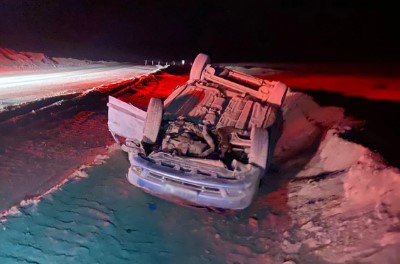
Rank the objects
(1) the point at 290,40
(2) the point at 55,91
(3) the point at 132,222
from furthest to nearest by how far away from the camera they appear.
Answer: (1) the point at 290,40 < (2) the point at 55,91 < (3) the point at 132,222

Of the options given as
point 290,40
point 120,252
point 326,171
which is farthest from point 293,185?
point 290,40

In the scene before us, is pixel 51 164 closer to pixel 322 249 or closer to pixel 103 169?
pixel 103 169

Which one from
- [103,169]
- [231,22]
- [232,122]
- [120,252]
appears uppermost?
[231,22]

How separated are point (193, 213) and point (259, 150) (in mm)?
1311

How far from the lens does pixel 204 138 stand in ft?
20.9

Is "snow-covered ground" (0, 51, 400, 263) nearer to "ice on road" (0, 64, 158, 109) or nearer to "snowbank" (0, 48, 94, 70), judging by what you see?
"ice on road" (0, 64, 158, 109)

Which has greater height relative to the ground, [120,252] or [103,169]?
[103,169]

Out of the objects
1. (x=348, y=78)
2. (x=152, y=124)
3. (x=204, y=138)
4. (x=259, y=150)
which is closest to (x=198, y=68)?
(x=204, y=138)

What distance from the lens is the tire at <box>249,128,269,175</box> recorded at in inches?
222

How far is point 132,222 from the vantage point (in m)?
5.21

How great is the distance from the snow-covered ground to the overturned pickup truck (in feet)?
1.52

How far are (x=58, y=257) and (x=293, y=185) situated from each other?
12.3 feet

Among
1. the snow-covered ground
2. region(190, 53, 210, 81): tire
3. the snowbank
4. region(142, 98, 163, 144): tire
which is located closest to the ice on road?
the snowbank

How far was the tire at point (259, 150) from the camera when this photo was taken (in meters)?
5.64
